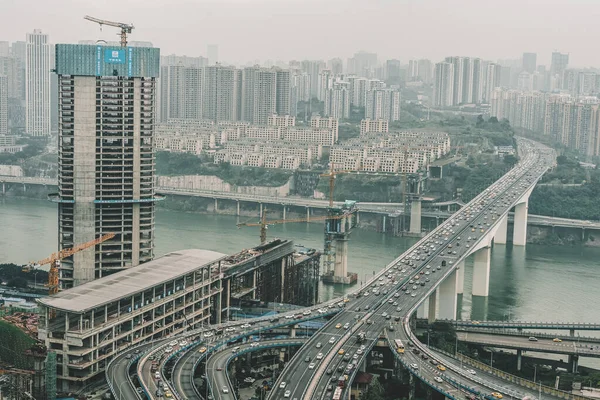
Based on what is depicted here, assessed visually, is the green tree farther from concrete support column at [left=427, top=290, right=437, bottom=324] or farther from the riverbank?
the riverbank

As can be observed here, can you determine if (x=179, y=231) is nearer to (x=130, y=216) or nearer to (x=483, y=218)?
(x=483, y=218)

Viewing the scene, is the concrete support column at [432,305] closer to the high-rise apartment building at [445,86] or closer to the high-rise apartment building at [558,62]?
the high-rise apartment building at [445,86]

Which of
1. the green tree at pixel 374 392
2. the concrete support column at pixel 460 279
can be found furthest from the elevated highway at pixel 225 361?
the concrete support column at pixel 460 279

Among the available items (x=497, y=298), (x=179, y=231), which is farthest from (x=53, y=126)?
(x=497, y=298)

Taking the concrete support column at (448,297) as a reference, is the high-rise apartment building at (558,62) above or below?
above

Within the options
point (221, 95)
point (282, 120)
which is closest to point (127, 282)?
point (282, 120)

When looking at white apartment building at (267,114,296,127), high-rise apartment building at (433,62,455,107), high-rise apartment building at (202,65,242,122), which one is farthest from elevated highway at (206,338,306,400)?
high-rise apartment building at (433,62,455,107)

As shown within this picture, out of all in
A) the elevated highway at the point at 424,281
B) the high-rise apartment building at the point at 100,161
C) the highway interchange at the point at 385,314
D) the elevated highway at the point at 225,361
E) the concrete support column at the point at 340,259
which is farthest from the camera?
the concrete support column at the point at 340,259

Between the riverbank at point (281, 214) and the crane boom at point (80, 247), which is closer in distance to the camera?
the crane boom at point (80, 247)
